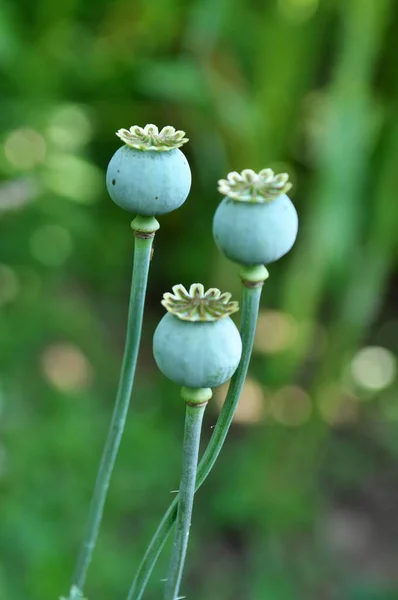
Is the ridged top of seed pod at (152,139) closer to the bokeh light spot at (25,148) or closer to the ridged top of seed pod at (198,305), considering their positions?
the ridged top of seed pod at (198,305)

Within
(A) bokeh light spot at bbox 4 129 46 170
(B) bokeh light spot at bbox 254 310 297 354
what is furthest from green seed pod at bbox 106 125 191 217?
(B) bokeh light spot at bbox 254 310 297 354

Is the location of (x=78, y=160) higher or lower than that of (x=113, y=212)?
higher

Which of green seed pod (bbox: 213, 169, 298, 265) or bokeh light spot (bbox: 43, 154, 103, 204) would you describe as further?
→ bokeh light spot (bbox: 43, 154, 103, 204)

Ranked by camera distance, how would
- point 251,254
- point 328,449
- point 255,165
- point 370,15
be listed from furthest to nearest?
point 328,449 → point 255,165 → point 370,15 → point 251,254

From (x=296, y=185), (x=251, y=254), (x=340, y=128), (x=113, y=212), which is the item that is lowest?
(x=113, y=212)

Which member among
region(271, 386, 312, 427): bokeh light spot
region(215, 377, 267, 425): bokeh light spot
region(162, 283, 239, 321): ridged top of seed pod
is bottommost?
region(215, 377, 267, 425): bokeh light spot

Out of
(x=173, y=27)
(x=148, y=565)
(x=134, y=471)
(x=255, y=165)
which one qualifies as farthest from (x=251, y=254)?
(x=173, y=27)

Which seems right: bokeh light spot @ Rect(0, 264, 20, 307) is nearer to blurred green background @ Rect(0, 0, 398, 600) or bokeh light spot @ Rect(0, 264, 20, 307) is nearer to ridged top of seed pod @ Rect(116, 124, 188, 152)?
blurred green background @ Rect(0, 0, 398, 600)

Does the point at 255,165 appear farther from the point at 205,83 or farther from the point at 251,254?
the point at 251,254

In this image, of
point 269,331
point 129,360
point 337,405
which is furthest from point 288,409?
point 129,360
